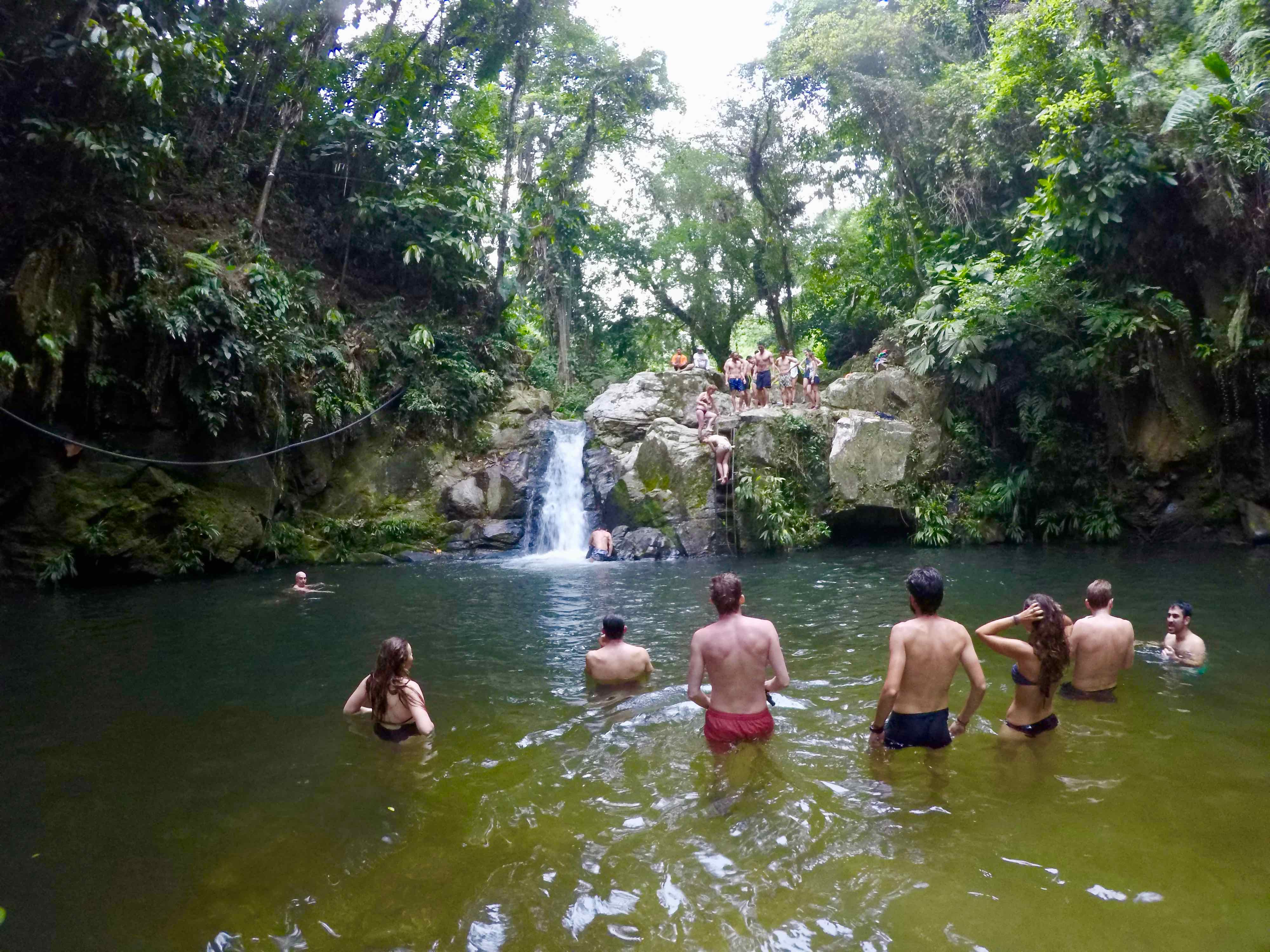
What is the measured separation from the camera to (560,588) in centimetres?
1212

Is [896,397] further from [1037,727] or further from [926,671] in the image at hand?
[926,671]

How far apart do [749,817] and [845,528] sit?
13.7 m

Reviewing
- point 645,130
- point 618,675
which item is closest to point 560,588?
point 618,675

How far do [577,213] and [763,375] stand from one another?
24.5 feet

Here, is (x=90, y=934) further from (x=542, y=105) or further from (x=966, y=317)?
(x=542, y=105)

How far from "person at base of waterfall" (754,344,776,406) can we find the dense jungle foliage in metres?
3.50

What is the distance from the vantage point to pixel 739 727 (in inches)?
184

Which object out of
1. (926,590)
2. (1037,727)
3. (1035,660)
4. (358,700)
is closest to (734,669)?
(926,590)

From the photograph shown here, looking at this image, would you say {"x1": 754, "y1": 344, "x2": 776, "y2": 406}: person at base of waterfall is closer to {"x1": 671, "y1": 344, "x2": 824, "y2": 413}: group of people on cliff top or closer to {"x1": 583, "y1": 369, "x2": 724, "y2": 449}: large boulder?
{"x1": 671, "y1": 344, "x2": 824, "y2": 413}: group of people on cliff top

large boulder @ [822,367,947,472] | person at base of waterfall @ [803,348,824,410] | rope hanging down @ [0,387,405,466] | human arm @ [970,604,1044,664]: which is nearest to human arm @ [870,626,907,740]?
human arm @ [970,604,1044,664]

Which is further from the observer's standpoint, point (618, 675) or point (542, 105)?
point (542, 105)

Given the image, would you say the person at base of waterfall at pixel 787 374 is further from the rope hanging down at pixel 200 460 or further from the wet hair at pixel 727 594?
the wet hair at pixel 727 594

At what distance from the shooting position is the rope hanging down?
38.7 ft

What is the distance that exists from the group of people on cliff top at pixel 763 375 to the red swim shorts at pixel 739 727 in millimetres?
14008
